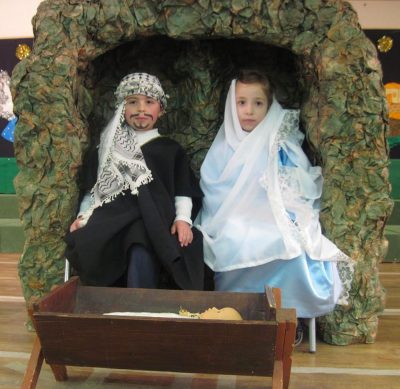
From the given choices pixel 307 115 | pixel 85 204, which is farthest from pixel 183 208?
pixel 307 115

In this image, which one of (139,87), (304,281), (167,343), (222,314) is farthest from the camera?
(139,87)

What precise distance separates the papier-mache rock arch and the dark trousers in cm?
35

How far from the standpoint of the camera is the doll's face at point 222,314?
164 cm

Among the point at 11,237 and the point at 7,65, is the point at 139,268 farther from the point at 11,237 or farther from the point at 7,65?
the point at 7,65

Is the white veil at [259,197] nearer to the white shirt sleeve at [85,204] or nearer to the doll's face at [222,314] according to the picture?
the doll's face at [222,314]

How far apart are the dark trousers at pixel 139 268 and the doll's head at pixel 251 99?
0.71 m

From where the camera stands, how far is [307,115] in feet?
7.39

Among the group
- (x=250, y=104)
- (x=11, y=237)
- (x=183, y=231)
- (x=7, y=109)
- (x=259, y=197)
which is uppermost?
(x=250, y=104)

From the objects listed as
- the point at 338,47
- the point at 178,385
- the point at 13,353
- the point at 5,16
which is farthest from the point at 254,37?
the point at 5,16

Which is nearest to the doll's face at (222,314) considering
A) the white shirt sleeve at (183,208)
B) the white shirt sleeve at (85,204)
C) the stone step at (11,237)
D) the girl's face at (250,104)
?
the white shirt sleeve at (183,208)

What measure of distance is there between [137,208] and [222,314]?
2.07 ft

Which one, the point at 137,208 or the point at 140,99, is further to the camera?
the point at 140,99

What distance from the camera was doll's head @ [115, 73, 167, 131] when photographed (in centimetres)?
219

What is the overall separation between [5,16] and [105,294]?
2.87 meters
